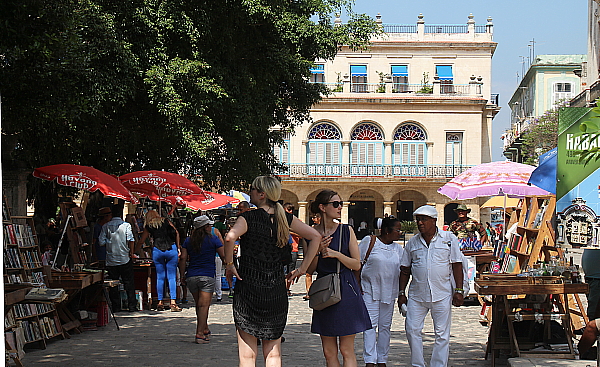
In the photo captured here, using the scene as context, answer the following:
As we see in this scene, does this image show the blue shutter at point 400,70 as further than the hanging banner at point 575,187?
Yes

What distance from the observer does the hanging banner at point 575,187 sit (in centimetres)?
798

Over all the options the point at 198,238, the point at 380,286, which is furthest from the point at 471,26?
the point at 380,286

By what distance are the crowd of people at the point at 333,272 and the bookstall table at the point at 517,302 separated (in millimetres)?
827

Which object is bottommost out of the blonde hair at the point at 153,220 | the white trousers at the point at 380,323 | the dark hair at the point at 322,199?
the white trousers at the point at 380,323

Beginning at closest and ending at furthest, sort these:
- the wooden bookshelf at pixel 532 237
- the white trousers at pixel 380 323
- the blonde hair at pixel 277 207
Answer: the blonde hair at pixel 277 207
the white trousers at pixel 380 323
the wooden bookshelf at pixel 532 237

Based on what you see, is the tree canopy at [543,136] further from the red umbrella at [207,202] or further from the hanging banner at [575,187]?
the hanging banner at [575,187]

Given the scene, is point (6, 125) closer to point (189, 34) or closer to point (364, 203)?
point (189, 34)

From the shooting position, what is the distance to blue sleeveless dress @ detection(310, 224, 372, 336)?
20.1ft

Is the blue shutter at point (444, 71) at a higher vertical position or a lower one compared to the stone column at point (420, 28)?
lower

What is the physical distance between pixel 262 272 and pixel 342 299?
0.77 metres

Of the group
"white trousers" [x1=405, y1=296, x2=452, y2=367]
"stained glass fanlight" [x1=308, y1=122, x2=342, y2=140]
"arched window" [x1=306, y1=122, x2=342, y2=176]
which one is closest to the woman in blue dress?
"white trousers" [x1=405, y1=296, x2=452, y2=367]

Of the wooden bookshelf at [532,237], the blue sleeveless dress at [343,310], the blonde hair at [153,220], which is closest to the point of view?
the blue sleeveless dress at [343,310]

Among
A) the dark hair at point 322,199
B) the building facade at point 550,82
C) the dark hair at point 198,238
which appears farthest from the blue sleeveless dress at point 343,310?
the building facade at point 550,82

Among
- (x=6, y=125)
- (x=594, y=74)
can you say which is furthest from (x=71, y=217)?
(x=594, y=74)
